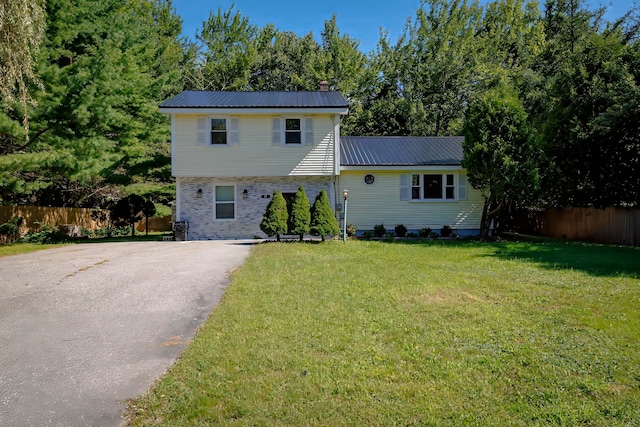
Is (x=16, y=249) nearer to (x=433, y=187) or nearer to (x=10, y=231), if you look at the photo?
(x=10, y=231)

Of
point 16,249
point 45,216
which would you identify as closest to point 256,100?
point 16,249

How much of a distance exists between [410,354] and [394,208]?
13152mm

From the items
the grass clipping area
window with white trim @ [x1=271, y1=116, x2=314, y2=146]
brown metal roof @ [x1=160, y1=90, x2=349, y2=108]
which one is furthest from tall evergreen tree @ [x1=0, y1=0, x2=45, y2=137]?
window with white trim @ [x1=271, y1=116, x2=314, y2=146]

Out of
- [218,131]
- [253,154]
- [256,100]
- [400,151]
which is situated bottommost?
[253,154]

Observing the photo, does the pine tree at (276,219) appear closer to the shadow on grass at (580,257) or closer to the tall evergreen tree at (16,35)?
the shadow on grass at (580,257)

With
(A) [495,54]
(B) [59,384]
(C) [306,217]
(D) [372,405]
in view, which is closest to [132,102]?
(C) [306,217]

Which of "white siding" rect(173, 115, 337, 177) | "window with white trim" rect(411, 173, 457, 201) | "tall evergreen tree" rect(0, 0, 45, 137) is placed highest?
"tall evergreen tree" rect(0, 0, 45, 137)

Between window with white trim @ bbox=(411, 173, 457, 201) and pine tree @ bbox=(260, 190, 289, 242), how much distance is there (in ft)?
20.5

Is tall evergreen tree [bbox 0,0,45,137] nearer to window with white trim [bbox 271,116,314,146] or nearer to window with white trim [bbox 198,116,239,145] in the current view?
window with white trim [bbox 198,116,239,145]

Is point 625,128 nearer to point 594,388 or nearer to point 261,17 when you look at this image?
point 594,388

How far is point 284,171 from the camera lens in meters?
16.3

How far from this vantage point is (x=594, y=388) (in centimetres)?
357

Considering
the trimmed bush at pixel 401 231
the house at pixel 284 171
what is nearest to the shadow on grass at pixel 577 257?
the trimmed bush at pixel 401 231

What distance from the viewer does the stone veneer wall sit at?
53.8 feet
